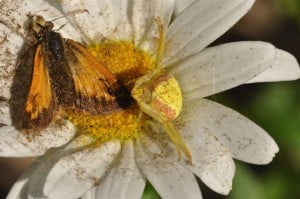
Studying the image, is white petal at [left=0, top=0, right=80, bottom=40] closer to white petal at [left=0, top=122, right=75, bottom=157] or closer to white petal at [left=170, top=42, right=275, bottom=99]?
white petal at [left=0, top=122, right=75, bottom=157]

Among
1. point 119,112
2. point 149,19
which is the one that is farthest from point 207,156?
point 149,19

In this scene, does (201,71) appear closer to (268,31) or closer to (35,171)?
(35,171)

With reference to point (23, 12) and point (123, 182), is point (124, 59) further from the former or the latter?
point (123, 182)

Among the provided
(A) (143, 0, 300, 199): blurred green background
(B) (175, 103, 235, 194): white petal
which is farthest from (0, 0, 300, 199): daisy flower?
(A) (143, 0, 300, 199): blurred green background

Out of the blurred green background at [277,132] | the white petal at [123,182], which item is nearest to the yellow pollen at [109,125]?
the white petal at [123,182]

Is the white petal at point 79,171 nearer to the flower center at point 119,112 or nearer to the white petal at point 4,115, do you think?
the flower center at point 119,112

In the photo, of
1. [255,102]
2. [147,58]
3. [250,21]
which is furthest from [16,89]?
[250,21]
